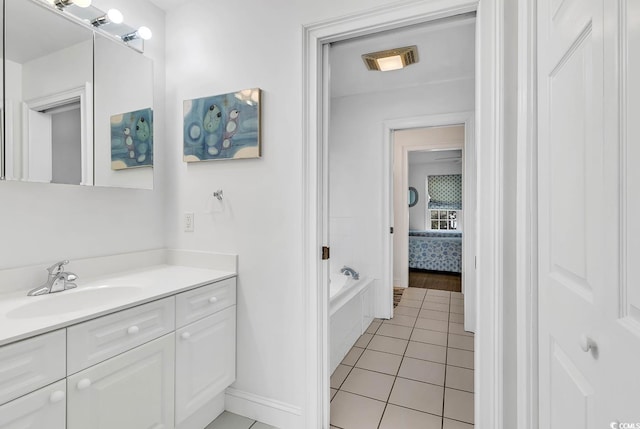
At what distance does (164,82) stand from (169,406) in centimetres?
189

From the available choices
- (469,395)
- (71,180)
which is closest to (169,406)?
(71,180)

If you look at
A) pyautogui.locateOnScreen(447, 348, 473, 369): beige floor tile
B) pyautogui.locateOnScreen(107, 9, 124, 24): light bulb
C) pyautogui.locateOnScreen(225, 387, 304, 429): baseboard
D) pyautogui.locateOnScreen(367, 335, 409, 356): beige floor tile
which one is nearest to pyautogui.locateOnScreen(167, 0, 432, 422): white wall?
pyautogui.locateOnScreen(225, 387, 304, 429): baseboard

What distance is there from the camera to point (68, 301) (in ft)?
4.49

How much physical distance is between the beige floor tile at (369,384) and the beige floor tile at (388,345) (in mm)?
396

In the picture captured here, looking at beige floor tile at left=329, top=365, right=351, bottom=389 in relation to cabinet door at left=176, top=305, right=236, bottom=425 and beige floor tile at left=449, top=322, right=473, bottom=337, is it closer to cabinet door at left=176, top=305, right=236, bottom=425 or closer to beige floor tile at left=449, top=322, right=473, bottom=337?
cabinet door at left=176, top=305, right=236, bottom=425

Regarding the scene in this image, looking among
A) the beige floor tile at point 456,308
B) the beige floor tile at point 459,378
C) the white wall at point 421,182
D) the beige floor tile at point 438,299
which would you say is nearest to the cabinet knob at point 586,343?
the beige floor tile at point 459,378

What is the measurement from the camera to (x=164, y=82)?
2.00 metres

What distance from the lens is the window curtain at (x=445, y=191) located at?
7.33m

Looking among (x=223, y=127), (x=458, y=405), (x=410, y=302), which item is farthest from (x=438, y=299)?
(x=223, y=127)

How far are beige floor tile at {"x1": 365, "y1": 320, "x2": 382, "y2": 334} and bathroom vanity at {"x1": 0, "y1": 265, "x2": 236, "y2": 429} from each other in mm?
1613

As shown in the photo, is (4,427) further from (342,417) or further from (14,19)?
(14,19)

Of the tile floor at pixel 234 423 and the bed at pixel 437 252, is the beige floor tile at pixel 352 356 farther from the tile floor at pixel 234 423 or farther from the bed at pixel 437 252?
the bed at pixel 437 252

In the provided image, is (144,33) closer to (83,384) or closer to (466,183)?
(83,384)

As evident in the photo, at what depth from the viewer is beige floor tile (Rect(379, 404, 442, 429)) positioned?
1.69 m
